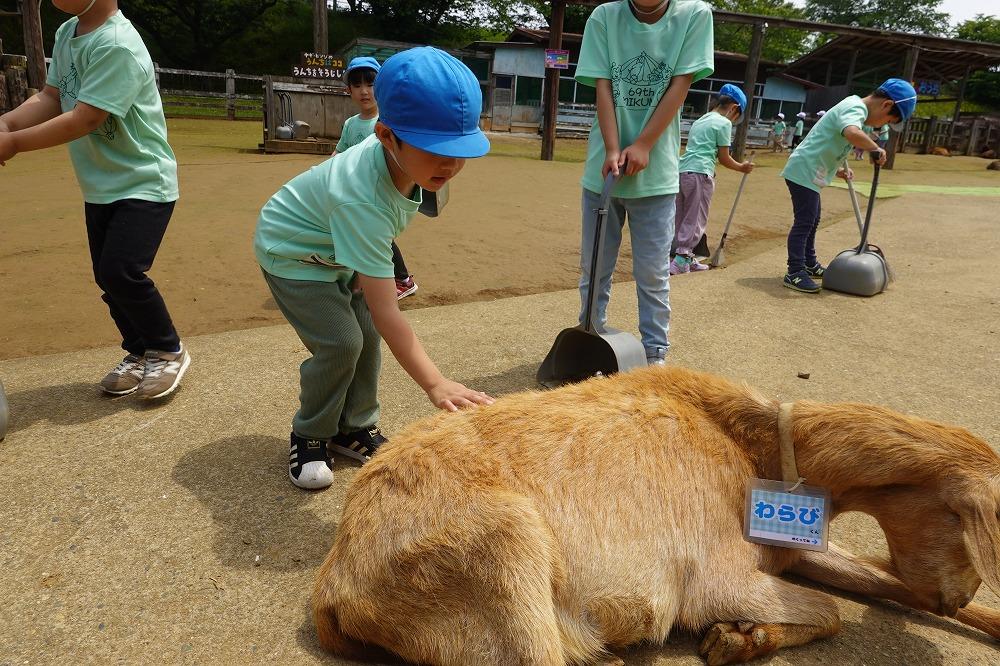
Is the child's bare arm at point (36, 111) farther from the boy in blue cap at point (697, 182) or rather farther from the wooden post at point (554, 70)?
the wooden post at point (554, 70)

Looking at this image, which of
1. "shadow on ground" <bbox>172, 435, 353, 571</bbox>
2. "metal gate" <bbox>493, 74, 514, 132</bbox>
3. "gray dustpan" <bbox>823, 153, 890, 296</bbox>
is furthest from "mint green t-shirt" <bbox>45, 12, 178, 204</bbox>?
"metal gate" <bbox>493, 74, 514, 132</bbox>

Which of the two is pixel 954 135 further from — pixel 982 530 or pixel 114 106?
pixel 114 106

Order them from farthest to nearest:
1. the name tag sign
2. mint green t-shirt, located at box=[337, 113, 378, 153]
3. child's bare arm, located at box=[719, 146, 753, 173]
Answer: child's bare arm, located at box=[719, 146, 753, 173], mint green t-shirt, located at box=[337, 113, 378, 153], the name tag sign

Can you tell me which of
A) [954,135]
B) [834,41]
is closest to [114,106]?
[834,41]

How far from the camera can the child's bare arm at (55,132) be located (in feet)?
9.97

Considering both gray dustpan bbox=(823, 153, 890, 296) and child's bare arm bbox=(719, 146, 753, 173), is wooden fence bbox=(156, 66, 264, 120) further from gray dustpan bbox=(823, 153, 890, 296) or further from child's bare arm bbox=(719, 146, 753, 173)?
gray dustpan bbox=(823, 153, 890, 296)

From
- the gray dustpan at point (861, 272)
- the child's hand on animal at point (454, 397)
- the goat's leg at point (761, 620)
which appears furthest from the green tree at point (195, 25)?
the goat's leg at point (761, 620)

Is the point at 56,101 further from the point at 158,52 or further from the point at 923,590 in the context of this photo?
the point at 158,52

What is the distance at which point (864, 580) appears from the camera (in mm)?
2385

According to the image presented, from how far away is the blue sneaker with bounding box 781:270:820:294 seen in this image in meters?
6.49

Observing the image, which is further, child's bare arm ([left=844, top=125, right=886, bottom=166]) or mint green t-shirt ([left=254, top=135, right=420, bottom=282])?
child's bare arm ([left=844, top=125, right=886, bottom=166])

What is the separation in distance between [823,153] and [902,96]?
0.79 m

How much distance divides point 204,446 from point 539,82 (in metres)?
31.0

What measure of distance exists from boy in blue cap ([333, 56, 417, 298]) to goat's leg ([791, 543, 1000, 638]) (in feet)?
12.3
